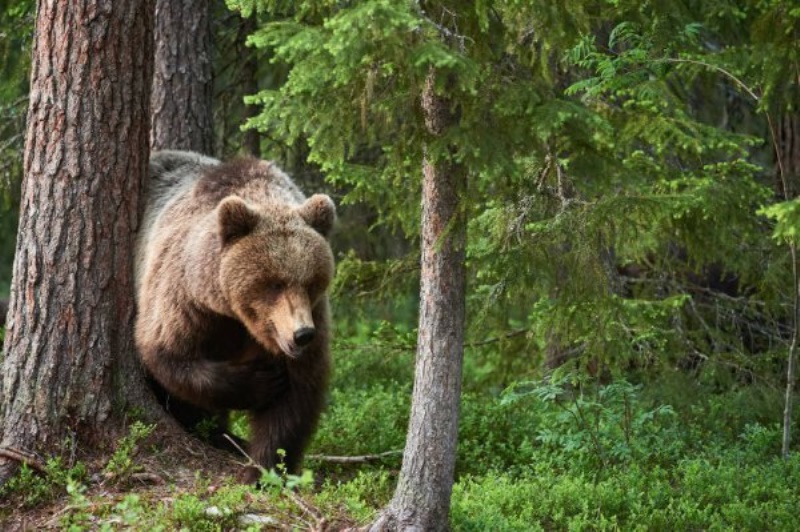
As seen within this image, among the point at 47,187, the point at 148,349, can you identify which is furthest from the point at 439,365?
the point at 47,187

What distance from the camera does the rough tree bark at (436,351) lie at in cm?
586

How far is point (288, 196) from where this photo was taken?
7.61 meters

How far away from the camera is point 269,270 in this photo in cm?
670

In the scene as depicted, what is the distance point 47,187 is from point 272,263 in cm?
147

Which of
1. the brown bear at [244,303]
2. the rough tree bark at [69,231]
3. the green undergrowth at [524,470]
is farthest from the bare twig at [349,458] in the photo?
the rough tree bark at [69,231]

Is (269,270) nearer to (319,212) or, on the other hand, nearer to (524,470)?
(319,212)

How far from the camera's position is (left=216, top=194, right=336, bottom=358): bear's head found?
6.64 meters

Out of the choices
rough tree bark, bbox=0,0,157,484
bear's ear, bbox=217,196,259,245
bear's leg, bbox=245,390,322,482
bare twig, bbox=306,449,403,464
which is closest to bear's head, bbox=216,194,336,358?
bear's ear, bbox=217,196,259,245

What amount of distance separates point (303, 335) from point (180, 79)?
13.3 ft

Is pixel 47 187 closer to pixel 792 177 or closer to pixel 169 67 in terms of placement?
pixel 169 67

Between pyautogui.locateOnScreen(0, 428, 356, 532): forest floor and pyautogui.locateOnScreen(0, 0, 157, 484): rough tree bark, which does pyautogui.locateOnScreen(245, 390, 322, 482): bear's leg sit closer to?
pyautogui.locateOnScreen(0, 428, 356, 532): forest floor

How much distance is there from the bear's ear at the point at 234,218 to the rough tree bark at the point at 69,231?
2.53 feet

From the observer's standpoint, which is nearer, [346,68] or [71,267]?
[346,68]

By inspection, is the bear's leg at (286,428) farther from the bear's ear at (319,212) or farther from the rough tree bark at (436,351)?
the rough tree bark at (436,351)
